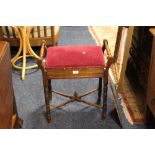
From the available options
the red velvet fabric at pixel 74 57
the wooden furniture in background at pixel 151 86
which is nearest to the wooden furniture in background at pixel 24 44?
the red velvet fabric at pixel 74 57

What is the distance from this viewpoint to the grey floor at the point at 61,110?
1.94 metres

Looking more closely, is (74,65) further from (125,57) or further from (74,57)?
(125,57)

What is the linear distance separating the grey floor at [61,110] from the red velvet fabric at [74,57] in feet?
1.62

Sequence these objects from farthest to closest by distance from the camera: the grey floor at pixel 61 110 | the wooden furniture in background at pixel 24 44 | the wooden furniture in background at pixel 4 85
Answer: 1. the wooden furniture in background at pixel 24 44
2. the grey floor at pixel 61 110
3. the wooden furniture in background at pixel 4 85

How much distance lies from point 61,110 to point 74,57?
1.76 feet

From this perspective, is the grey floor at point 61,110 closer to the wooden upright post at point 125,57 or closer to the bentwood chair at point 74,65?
the wooden upright post at point 125,57

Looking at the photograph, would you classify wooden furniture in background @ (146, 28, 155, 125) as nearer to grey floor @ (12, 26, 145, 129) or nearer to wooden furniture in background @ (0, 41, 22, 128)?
grey floor @ (12, 26, 145, 129)

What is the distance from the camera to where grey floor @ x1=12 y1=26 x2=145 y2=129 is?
1.94 m

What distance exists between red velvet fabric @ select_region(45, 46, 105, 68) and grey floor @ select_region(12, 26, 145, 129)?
0.49 m

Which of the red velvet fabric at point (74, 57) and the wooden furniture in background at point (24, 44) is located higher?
the red velvet fabric at point (74, 57)

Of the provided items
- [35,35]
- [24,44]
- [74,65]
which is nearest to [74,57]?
[74,65]

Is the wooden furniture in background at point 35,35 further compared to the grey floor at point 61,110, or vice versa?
the wooden furniture in background at point 35,35
